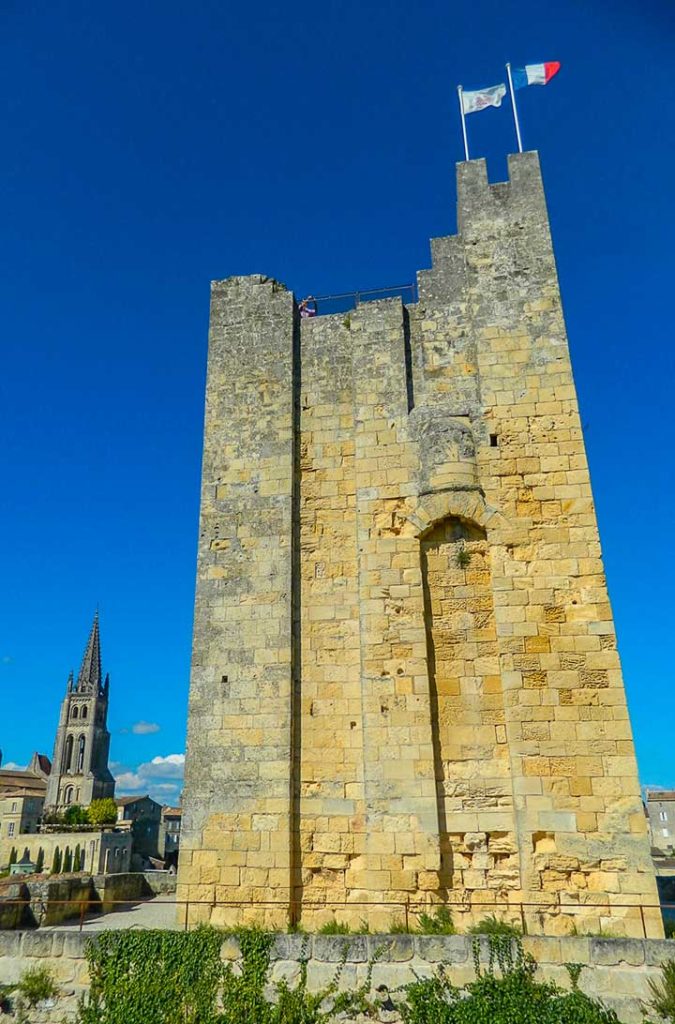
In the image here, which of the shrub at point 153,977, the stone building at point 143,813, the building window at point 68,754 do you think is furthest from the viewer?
the building window at point 68,754

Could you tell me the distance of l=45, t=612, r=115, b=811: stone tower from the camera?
8294cm

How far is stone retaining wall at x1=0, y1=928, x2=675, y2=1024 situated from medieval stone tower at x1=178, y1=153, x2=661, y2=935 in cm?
68

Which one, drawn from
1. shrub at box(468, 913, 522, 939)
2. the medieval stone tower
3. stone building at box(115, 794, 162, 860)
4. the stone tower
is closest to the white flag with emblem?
the medieval stone tower

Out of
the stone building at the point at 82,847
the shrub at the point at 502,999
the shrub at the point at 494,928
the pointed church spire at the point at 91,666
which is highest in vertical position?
the pointed church spire at the point at 91,666

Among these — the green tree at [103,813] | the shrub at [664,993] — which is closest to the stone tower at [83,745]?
the green tree at [103,813]

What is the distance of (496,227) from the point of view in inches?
443

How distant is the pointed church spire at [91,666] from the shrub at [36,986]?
89.9 metres

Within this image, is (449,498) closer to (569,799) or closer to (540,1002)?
(569,799)

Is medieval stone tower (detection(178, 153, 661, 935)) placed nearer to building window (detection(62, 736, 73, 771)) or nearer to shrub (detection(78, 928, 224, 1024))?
shrub (detection(78, 928, 224, 1024))

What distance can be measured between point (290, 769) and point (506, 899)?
3.08m

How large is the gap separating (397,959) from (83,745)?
295 feet

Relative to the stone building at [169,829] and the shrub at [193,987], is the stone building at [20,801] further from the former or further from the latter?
the shrub at [193,987]

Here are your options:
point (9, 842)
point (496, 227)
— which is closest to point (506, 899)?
point (496, 227)

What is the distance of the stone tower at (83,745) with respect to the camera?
272 feet
